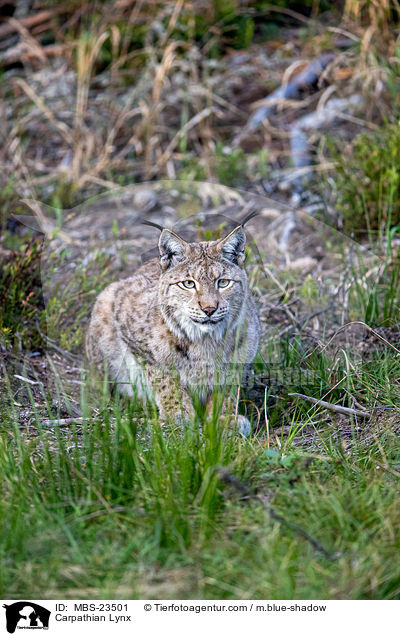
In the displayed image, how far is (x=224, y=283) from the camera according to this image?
13.6 feet

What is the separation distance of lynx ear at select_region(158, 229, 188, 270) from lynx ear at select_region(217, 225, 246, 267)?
8.3 inches

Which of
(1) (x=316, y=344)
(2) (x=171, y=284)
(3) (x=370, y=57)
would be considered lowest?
Answer: (1) (x=316, y=344)

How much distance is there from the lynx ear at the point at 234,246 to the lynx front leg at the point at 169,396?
0.77m

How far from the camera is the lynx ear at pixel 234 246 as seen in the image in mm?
4148

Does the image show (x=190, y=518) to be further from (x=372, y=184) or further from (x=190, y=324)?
(x=372, y=184)

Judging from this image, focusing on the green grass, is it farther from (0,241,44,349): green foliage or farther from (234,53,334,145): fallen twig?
(234,53,334,145): fallen twig

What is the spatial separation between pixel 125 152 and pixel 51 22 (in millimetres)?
2632

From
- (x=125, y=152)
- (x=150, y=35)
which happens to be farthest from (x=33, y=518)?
(x=150, y=35)

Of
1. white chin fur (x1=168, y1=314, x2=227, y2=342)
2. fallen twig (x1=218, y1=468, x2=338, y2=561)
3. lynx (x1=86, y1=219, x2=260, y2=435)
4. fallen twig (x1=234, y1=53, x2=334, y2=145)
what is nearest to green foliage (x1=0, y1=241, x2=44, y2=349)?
lynx (x1=86, y1=219, x2=260, y2=435)

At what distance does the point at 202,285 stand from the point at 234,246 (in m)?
0.34

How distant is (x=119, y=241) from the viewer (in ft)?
19.9

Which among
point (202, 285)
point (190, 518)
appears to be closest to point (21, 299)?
point (202, 285)
